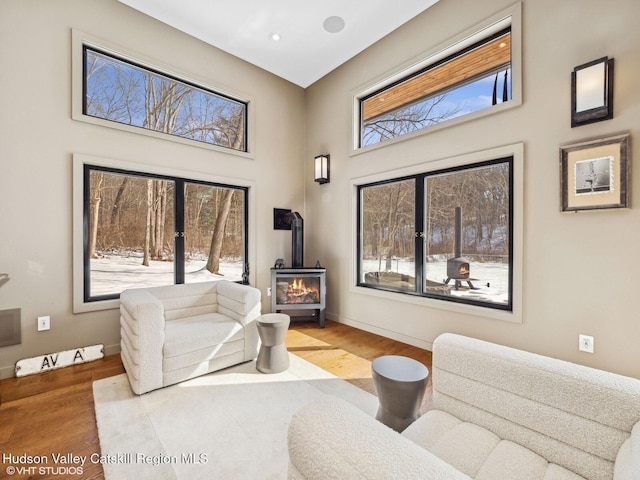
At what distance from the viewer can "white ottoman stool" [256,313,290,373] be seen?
2.58 meters

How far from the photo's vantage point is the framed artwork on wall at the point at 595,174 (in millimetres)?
2064

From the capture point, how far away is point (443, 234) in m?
3.21

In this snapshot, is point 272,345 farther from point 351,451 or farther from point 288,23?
point 288,23

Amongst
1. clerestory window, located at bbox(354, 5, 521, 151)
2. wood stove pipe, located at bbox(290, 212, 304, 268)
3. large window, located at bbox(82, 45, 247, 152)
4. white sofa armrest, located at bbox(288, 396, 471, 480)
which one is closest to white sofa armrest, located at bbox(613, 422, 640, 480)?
white sofa armrest, located at bbox(288, 396, 471, 480)

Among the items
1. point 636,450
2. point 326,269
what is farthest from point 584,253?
point 326,269

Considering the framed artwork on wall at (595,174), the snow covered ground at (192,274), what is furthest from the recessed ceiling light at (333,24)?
the snow covered ground at (192,274)

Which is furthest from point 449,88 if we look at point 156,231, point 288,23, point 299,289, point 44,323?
point 44,323

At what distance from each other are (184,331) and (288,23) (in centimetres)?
350

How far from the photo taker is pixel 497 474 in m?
0.93

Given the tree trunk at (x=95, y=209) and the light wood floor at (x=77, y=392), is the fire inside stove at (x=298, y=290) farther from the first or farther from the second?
the tree trunk at (x=95, y=209)

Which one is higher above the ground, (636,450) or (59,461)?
(636,450)

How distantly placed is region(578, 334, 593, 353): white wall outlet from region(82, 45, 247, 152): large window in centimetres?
Answer: 417

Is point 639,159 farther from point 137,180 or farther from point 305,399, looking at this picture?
point 137,180

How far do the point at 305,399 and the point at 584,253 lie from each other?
94.5 inches
